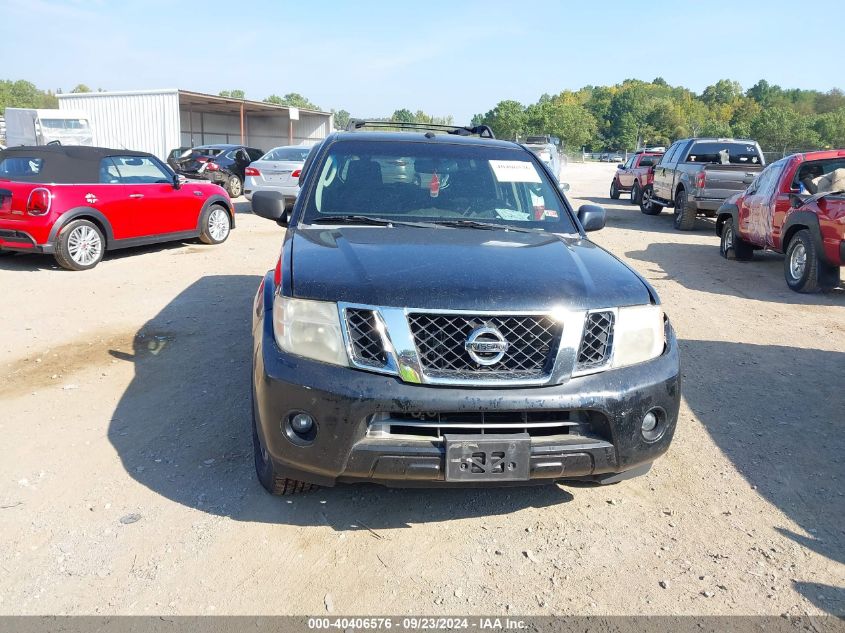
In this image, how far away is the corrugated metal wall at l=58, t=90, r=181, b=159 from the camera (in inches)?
1187

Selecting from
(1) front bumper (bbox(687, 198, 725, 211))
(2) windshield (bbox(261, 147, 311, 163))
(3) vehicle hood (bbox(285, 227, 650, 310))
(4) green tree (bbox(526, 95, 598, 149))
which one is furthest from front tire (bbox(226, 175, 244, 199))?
(4) green tree (bbox(526, 95, 598, 149))

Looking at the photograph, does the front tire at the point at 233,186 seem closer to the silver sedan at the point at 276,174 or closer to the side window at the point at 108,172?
the silver sedan at the point at 276,174

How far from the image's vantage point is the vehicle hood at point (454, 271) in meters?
2.83

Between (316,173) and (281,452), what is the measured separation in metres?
1.98

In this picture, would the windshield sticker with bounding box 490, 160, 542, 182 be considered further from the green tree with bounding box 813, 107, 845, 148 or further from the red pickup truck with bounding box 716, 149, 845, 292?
the green tree with bounding box 813, 107, 845, 148

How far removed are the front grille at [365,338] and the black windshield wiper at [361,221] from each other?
120 centimetres

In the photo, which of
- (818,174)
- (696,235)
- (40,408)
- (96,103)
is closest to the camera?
(40,408)

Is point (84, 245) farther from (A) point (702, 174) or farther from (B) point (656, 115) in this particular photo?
(B) point (656, 115)

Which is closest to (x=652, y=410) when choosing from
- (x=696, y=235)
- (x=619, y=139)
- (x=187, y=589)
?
(x=187, y=589)

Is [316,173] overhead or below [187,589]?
overhead

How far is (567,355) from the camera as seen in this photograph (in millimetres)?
2805

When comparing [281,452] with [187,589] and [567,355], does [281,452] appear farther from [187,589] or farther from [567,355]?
[567,355]

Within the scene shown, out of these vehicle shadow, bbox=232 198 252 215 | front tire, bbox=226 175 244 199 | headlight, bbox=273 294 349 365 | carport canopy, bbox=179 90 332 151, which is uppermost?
carport canopy, bbox=179 90 332 151

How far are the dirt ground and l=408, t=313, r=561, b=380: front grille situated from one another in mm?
844
